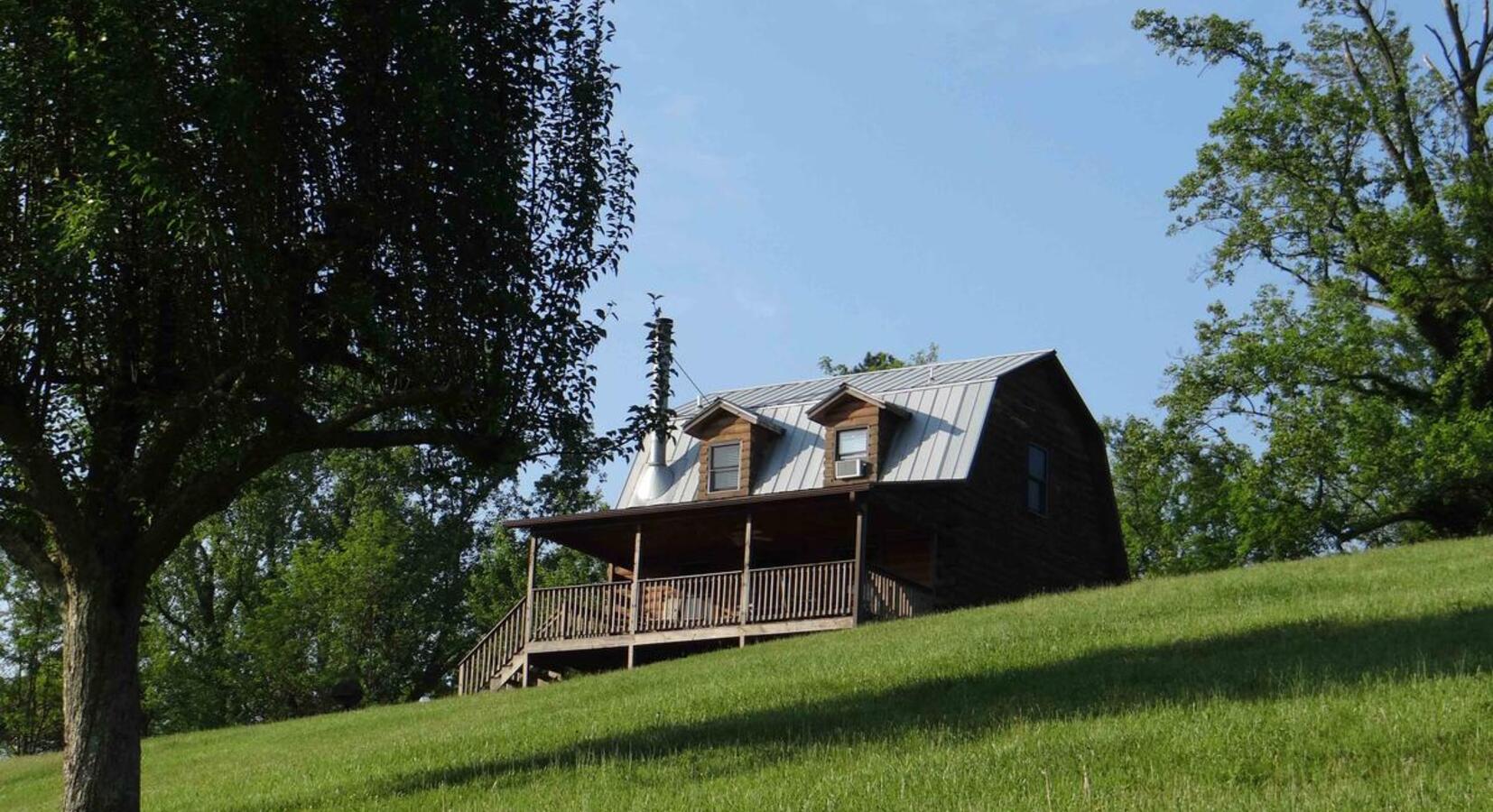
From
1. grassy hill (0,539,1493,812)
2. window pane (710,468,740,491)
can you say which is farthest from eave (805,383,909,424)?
grassy hill (0,539,1493,812)

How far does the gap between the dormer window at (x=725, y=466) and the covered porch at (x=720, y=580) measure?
104 cm

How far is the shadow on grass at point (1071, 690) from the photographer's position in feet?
45.2

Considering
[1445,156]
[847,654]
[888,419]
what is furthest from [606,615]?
[1445,156]

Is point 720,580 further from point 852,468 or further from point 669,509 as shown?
point 852,468

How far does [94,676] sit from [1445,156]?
3560 cm

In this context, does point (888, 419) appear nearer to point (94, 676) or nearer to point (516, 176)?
point (516, 176)

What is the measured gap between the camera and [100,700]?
595 inches

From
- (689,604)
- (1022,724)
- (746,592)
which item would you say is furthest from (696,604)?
A: (1022,724)

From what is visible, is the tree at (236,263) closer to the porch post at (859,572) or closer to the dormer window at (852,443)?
the porch post at (859,572)

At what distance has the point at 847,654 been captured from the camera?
21.5 meters

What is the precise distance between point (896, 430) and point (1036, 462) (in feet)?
12.8

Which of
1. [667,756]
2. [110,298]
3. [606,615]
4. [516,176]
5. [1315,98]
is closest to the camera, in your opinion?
[667,756]

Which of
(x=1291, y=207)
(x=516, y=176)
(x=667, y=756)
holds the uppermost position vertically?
(x=1291, y=207)

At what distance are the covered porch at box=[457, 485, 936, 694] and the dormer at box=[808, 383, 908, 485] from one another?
0.97 metres
